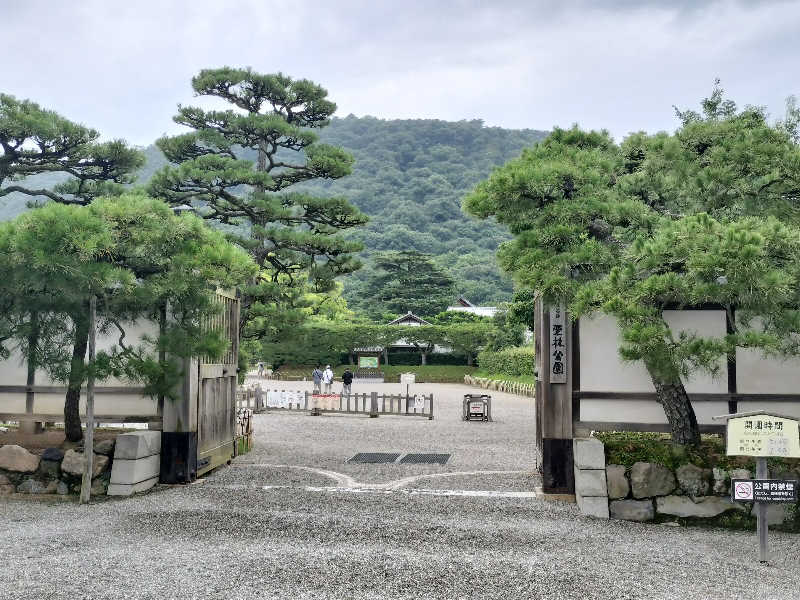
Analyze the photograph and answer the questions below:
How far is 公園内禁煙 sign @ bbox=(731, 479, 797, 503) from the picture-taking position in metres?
5.98

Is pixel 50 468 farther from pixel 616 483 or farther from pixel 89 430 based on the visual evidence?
pixel 616 483

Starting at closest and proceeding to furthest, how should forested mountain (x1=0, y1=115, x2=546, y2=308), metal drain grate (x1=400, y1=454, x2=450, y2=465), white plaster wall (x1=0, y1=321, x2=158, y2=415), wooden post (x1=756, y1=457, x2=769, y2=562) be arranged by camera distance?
wooden post (x1=756, y1=457, x2=769, y2=562), white plaster wall (x1=0, y1=321, x2=158, y2=415), metal drain grate (x1=400, y1=454, x2=450, y2=465), forested mountain (x1=0, y1=115, x2=546, y2=308)

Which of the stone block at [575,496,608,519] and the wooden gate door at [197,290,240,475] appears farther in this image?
the wooden gate door at [197,290,240,475]

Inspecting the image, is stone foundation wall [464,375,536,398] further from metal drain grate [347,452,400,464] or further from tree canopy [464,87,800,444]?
tree canopy [464,87,800,444]

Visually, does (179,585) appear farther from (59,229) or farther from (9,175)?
(9,175)

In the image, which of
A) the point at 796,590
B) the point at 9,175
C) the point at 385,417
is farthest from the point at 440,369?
the point at 796,590

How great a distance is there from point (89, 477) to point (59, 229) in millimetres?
2868

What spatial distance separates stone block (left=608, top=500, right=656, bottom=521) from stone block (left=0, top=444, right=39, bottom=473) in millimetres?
6605

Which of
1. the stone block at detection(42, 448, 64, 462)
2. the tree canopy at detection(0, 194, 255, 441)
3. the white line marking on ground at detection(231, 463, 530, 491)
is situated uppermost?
the tree canopy at detection(0, 194, 255, 441)

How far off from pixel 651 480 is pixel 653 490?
0.35 ft

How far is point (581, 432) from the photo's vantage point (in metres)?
8.69

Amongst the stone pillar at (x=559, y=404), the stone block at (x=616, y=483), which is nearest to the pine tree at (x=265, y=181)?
the stone pillar at (x=559, y=404)

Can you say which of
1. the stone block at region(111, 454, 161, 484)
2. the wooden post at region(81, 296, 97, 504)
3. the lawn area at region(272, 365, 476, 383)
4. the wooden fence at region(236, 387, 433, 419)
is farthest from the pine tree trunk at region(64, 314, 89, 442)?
the lawn area at region(272, 365, 476, 383)

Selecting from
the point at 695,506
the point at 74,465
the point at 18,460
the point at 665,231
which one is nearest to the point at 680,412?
the point at 695,506
